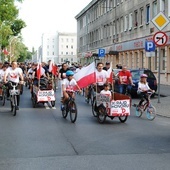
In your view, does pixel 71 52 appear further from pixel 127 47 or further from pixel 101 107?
pixel 101 107

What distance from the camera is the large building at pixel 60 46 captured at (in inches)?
7328

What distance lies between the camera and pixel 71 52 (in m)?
186

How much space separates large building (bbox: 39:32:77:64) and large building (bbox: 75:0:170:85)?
109865mm

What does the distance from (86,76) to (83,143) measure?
4.81m

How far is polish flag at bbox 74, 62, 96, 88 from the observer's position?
13.7 metres

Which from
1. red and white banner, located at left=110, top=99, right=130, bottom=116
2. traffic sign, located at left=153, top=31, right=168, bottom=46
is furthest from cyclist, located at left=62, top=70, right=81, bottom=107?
traffic sign, located at left=153, top=31, right=168, bottom=46

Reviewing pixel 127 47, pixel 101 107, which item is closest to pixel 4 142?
pixel 101 107

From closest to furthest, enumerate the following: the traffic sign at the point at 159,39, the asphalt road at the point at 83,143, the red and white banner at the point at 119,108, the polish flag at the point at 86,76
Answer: the asphalt road at the point at 83,143 < the red and white banner at the point at 119,108 < the polish flag at the point at 86,76 < the traffic sign at the point at 159,39

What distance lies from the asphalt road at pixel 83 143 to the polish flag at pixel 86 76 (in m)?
1.10

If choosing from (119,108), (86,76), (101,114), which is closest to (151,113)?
(119,108)

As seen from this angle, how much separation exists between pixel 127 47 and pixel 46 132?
37.4 metres

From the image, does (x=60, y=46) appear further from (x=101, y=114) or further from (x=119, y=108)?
(x=119, y=108)

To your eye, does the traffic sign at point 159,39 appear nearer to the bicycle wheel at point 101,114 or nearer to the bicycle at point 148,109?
the bicycle at point 148,109

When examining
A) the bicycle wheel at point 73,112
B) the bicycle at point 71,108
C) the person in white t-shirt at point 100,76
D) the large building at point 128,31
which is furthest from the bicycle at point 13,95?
the large building at point 128,31
